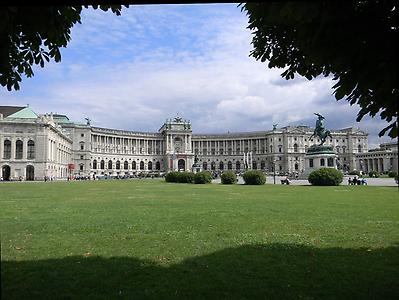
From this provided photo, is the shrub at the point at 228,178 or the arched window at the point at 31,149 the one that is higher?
the arched window at the point at 31,149

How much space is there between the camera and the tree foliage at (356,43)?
16.8 ft

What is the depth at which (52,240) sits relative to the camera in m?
11.0

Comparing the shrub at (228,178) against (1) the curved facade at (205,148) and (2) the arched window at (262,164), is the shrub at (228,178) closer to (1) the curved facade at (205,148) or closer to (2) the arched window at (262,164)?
(1) the curved facade at (205,148)

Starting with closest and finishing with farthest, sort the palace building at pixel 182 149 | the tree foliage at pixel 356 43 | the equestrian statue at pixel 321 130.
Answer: the tree foliage at pixel 356 43 < the equestrian statue at pixel 321 130 < the palace building at pixel 182 149

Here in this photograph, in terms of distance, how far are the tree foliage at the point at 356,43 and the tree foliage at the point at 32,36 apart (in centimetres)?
319

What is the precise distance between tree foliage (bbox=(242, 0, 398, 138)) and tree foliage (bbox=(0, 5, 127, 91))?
3189 millimetres

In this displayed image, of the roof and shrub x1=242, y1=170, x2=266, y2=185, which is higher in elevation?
the roof

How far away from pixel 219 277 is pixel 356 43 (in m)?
4.89

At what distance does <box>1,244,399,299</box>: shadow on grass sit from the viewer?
21.6 ft

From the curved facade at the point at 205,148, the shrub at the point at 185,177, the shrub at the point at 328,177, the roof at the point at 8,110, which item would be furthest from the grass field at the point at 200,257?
the curved facade at the point at 205,148

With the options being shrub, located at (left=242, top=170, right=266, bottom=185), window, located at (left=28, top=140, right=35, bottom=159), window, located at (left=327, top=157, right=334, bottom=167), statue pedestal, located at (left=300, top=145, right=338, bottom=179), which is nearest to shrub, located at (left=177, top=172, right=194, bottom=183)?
shrub, located at (left=242, top=170, right=266, bottom=185)

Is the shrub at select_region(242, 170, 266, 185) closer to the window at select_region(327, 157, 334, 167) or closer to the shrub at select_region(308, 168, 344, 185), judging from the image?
the shrub at select_region(308, 168, 344, 185)

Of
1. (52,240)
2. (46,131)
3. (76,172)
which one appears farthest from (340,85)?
(76,172)

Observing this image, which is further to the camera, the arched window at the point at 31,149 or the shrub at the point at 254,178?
the arched window at the point at 31,149
